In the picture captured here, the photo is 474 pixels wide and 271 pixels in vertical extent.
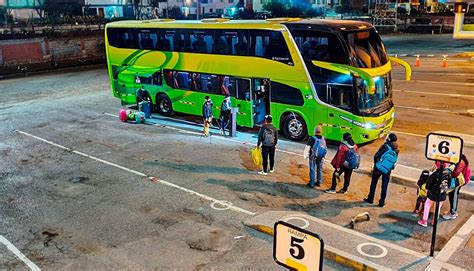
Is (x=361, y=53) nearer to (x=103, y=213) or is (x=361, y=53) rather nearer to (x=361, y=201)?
(x=361, y=201)

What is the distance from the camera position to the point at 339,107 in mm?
14617

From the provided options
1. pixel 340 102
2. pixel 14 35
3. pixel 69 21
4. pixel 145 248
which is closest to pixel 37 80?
pixel 14 35

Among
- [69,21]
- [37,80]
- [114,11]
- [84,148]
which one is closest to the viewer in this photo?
[84,148]

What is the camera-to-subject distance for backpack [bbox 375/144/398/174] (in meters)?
9.88

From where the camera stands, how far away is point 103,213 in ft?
35.0

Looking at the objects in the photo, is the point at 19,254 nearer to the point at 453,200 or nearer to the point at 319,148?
the point at 319,148

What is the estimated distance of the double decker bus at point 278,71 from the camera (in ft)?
47.2

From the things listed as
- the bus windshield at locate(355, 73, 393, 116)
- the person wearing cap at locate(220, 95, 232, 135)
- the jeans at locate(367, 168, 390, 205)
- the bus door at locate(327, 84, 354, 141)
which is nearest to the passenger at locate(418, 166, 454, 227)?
the jeans at locate(367, 168, 390, 205)

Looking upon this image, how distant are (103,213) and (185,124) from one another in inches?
351

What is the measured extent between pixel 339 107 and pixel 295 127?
1.90m

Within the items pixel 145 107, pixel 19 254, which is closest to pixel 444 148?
pixel 19 254

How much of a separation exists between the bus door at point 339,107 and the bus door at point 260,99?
2598 mm

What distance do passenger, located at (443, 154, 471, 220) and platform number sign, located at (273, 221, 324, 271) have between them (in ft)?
19.6

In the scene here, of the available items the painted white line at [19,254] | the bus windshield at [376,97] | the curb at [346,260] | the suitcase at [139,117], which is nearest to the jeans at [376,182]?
the curb at [346,260]
